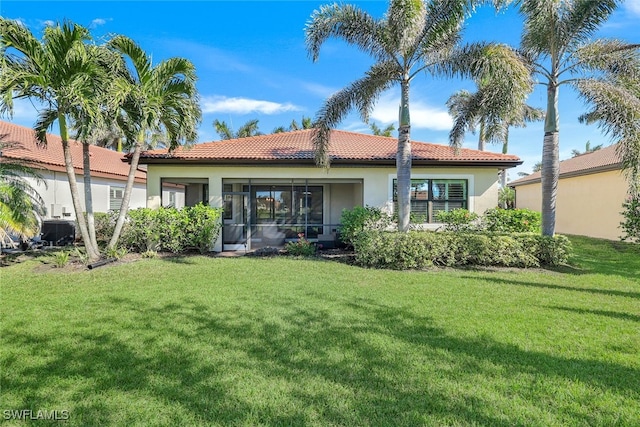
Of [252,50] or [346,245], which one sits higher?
[252,50]

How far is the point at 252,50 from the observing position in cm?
1309

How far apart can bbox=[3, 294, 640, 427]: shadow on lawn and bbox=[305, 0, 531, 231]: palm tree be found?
6.12 m

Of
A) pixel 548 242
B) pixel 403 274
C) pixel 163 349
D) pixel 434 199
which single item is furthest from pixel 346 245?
pixel 163 349

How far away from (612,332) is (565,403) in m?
2.68

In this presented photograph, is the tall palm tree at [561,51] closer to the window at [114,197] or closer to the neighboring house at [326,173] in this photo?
the neighboring house at [326,173]

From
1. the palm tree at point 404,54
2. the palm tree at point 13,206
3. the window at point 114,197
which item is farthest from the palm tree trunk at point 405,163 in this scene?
the window at point 114,197

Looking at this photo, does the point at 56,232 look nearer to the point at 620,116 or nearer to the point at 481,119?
the point at 481,119

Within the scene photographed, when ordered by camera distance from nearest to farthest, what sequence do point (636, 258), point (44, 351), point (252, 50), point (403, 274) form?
point (44, 351), point (403, 274), point (636, 258), point (252, 50)

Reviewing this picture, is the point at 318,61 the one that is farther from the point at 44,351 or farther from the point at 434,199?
the point at 44,351

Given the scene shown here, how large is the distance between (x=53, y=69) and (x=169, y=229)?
533 centimetres

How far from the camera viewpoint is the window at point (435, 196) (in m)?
13.4

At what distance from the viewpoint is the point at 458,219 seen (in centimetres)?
1256

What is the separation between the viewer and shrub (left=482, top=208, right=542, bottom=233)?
12273 mm

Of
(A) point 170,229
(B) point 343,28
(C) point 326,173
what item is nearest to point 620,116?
(B) point 343,28
